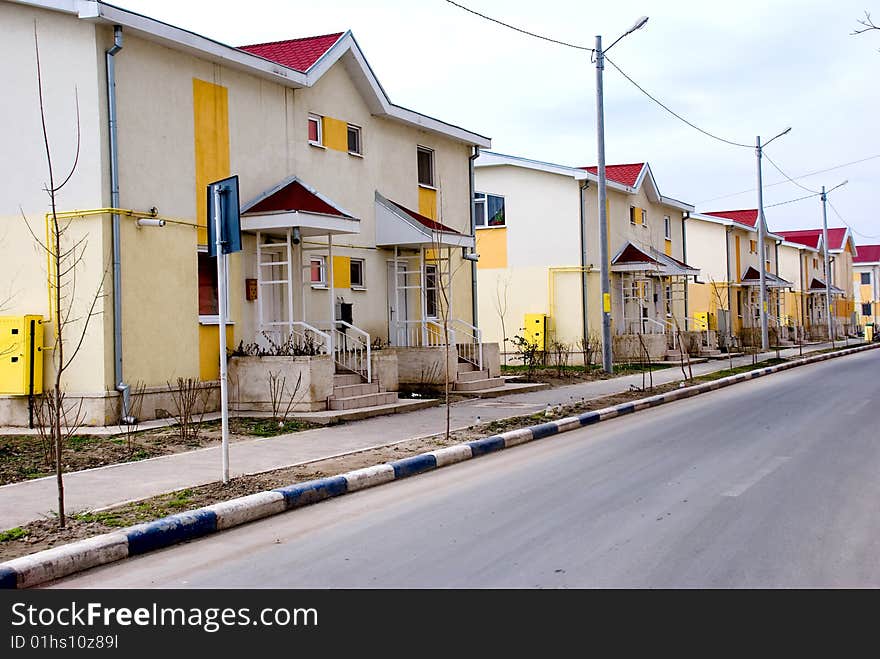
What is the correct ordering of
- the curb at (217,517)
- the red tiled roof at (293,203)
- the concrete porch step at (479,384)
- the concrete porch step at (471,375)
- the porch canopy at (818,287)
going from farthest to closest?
the porch canopy at (818,287) → the concrete porch step at (471,375) → the concrete porch step at (479,384) → the red tiled roof at (293,203) → the curb at (217,517)

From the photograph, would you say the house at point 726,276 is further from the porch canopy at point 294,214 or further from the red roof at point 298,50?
the porch canopy at point 294,214

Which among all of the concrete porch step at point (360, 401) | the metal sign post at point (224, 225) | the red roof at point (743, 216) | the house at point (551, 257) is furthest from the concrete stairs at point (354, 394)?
the red roof at point (743, 216)

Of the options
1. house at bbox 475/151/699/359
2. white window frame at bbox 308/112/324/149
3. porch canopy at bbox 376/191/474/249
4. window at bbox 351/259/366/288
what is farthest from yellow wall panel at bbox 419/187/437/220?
house at bbox 475/151/699/359

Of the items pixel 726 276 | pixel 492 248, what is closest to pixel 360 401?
pixel 492 248

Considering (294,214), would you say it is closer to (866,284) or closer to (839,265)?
(839,265)

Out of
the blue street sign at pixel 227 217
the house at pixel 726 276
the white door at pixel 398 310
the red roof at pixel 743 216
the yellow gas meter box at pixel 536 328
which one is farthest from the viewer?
the red roof at pixel 743 216

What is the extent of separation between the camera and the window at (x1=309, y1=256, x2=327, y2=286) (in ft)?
62.9

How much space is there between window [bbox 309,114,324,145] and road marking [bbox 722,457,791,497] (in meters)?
11.9

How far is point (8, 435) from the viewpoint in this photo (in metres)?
13.6

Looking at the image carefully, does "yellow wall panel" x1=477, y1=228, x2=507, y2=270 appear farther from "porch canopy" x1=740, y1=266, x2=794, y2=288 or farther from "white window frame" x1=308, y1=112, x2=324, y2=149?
"porch canopy" x1=740, y1=266, x2=794, y2=288

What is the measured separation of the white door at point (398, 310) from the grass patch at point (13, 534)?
47.3ft

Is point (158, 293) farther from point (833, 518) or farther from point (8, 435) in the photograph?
point (833, 518)

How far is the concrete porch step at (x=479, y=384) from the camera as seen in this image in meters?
20.3
